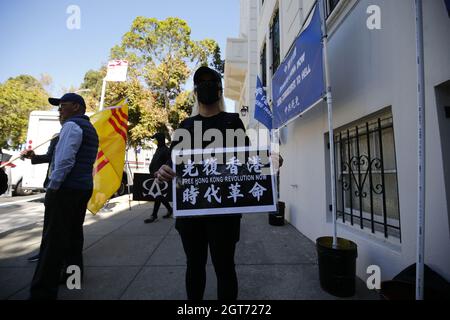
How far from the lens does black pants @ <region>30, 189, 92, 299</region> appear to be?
6.89 feet

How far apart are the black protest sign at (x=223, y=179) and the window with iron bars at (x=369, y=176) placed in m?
1.71

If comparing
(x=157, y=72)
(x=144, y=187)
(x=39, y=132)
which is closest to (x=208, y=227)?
(x=144, y=187)

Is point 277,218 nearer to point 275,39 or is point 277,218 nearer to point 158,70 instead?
point 275,39

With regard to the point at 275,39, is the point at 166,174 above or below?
below

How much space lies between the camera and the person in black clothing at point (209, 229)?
170cm

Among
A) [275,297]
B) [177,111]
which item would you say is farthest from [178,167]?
[177,111]

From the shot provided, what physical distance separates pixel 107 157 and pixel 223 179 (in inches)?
119

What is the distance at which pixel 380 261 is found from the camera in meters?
2.55

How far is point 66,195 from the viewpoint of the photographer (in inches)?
91.0

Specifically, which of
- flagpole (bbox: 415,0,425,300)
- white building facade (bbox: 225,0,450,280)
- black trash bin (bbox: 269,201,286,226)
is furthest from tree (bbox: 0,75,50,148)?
flagpole (bbox: 415,0,425,300)

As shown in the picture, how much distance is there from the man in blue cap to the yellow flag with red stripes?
4.32ft

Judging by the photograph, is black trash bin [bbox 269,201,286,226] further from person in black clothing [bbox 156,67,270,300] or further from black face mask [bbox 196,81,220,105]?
black face mask [bbox 196,81,220,105]

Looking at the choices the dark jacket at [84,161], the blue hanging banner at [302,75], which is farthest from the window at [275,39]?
the dark jacket at [84,161]

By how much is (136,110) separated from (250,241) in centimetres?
1708
